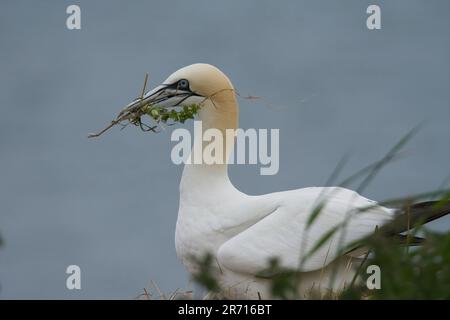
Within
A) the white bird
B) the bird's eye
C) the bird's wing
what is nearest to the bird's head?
the bird's eye

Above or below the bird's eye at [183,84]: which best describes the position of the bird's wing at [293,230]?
below

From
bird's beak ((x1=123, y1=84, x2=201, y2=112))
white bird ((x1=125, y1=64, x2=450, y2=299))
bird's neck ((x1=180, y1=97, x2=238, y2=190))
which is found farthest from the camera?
bird's beak ((x1=123, y1=84, x2=201, y2=112))

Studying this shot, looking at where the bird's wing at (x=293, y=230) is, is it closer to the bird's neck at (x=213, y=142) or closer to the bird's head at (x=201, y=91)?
the bird's neck at (x=213, y=142)

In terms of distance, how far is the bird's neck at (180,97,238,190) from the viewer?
8.11m

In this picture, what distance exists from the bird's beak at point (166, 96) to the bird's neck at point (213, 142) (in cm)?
18

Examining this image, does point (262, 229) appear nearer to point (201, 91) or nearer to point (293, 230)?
point (293, 230)

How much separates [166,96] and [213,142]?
482 mm

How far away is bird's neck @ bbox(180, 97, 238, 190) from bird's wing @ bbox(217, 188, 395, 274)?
73 centimetres

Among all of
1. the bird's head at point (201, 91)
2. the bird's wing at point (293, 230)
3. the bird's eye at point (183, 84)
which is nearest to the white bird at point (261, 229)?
the bird's wing at point (293, 230)

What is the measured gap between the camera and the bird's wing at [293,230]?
23.8 feet

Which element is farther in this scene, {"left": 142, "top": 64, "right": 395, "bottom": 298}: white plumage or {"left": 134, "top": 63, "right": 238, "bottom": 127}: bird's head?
{"left": 134, "top": 63, "right": 238, "bottom": 127}: bird's head

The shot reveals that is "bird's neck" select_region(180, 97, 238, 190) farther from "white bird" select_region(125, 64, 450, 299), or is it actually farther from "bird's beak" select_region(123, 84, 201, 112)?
"bird's beak" select_region(123, 84, 201, 112)
